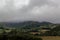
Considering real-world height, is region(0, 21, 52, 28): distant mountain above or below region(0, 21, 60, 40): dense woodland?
above

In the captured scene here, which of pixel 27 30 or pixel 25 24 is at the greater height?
pixel 25 24

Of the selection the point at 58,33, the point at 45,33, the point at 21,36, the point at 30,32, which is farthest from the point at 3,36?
the point at 58,33

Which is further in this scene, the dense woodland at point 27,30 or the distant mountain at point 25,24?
the distant mountain at point 25,24

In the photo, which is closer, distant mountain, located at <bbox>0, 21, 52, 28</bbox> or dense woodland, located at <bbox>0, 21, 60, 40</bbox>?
dense woodland, located at <bbox>0, 21, 60, 40</bbox>

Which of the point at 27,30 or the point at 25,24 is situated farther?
the point at 27,30

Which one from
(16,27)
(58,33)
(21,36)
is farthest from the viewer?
(58,33)

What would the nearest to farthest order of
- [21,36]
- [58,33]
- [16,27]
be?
[21,36] < [16,27] < [58,33]

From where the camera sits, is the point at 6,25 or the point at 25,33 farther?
the point at 6,25

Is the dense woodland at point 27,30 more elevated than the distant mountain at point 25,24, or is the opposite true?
the distant mountain at point 25,24

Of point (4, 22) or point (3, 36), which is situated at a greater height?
point (4, 22)

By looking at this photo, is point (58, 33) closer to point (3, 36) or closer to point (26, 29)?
point (26, 29)
